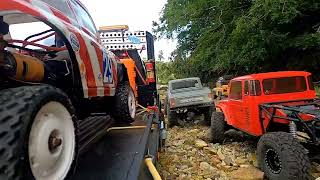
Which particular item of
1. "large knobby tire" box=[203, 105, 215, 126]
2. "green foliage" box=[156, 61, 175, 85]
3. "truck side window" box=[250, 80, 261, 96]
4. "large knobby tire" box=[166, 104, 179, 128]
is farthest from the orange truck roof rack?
"green foliage" box=[156, 61, 175, 85]

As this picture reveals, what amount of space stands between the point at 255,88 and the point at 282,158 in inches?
81.2

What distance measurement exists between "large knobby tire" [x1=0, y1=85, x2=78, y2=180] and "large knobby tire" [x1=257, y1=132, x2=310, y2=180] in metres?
3.84

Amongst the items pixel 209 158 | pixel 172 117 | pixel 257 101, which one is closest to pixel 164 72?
pixel 172 117

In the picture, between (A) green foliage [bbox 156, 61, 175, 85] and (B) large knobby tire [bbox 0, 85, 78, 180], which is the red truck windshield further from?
(A) green foliage [bbox 156, 61, 175, 85]

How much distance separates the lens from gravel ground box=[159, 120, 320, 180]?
6.74 metres

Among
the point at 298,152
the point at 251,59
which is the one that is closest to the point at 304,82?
the point at 298,152

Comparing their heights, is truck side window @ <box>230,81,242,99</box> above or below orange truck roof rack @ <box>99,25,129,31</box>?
below

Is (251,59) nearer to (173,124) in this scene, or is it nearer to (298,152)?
(173,124)

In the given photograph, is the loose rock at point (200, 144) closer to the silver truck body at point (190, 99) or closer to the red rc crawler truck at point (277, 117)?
the red rc crawler truck at point (277, 117)

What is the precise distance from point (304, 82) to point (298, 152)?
2461mm

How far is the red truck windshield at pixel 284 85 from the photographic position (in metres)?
7.54

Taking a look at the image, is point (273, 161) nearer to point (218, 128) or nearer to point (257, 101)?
point (257, 101)

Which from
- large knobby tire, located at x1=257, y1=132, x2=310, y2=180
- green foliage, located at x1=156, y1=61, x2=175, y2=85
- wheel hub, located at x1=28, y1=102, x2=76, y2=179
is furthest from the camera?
green foliage, located at x1=156, y1=61, x2=175, y2=85

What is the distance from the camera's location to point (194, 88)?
1328 cm
